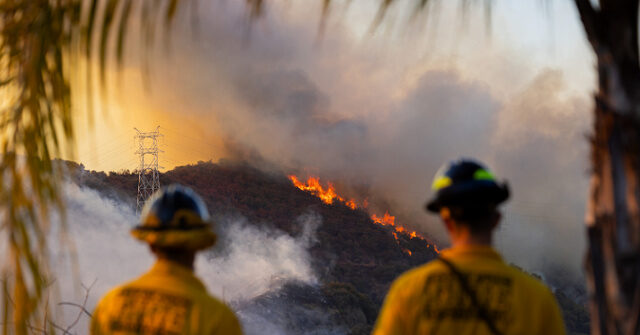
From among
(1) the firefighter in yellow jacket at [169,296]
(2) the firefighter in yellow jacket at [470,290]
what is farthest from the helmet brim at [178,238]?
(2) the firefighter in yellow jacket at [470,290]

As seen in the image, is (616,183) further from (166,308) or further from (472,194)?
(166,308)

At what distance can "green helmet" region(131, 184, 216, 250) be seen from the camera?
106 inches

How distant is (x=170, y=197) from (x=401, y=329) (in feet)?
4.26

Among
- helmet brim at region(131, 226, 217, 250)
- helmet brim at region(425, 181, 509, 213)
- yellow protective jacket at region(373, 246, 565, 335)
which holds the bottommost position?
yellow protective jacket at region(373, 246, 565, 335)

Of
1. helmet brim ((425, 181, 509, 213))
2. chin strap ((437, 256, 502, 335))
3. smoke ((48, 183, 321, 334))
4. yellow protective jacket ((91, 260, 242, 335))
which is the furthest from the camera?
smoke ((48, 183, 321, 334))

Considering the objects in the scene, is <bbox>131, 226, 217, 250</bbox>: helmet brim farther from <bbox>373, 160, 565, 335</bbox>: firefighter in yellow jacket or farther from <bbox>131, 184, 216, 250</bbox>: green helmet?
<bbox>373, 160, 565, 335</bbox>: firefighter in yellow jacket

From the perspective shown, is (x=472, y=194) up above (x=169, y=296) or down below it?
above

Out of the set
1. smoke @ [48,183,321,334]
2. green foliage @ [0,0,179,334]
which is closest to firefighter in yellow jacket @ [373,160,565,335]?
green foliage @ [0,0,179,334]

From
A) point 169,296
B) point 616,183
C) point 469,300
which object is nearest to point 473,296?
point 469,300

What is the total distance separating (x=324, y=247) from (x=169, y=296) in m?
106

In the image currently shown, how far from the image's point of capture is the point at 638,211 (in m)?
2.62

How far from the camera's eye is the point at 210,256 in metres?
87.6

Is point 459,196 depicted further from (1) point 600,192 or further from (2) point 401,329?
(1) point 600,192

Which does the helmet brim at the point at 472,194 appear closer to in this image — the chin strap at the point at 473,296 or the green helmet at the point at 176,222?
the chin strap at the point at 473,296
